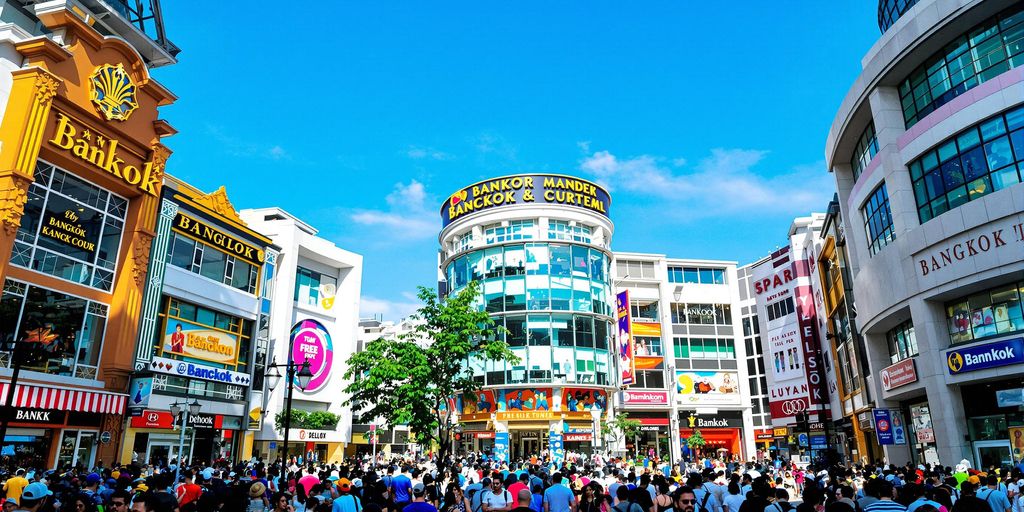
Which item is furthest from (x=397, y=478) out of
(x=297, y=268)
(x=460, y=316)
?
(x=297, y=268)

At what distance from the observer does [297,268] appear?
52.9m

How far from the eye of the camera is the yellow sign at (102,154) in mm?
28188

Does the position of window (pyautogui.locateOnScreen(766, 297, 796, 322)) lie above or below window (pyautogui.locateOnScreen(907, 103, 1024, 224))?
above

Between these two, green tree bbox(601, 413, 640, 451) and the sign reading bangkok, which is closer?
green tree bbox(601, 413, 640, 451)

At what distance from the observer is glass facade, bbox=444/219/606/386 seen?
5119 centimetres

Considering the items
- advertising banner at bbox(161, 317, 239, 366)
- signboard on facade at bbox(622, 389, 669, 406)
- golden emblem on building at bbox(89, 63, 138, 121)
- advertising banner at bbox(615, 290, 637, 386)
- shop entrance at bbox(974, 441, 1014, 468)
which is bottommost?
shop entrance at bbox(974, 441, 1014, 468)

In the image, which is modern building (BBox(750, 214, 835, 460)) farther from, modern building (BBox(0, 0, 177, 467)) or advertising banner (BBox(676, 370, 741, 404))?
modern building (BBox(0, 0, 177, 467))

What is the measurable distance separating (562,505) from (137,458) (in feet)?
97.2

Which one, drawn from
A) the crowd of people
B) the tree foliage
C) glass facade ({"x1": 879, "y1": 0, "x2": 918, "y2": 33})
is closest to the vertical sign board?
the crowd of people

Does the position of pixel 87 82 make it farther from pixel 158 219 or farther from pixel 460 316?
pixel 460 316

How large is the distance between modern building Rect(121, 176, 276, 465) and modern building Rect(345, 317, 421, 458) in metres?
8.56

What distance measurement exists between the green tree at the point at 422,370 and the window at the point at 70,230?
1478 cm

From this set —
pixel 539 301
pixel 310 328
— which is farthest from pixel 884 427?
pixel 310 328

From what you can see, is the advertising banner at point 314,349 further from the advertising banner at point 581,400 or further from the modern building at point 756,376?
the modern building at point 756,376
